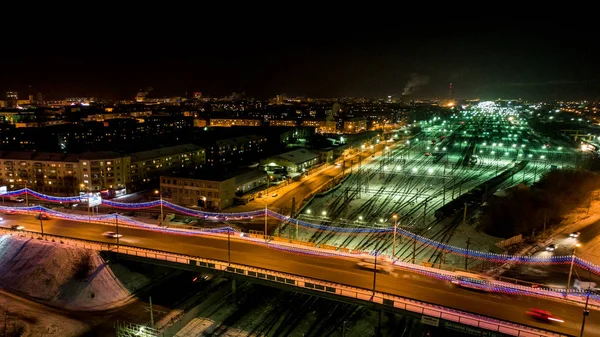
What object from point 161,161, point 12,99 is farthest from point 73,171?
point 12,99

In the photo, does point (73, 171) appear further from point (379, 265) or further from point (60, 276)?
point (379, 265)

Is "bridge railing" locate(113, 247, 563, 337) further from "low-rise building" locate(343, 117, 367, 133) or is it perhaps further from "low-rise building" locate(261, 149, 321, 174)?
"low-rise building" locate(343, 117, 367, 133)

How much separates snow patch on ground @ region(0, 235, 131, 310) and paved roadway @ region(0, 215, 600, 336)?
1462 mm

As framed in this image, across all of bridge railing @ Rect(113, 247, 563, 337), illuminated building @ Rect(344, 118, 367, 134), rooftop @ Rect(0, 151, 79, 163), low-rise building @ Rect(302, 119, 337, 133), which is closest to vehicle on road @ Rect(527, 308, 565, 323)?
bridge railing @ Rect(113, 247, 563, 337)

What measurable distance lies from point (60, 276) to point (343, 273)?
16.7 m

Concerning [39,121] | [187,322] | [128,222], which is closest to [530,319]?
[187,322]

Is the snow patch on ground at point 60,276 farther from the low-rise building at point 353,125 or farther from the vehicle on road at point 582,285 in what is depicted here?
the low-rise building at point 353,125

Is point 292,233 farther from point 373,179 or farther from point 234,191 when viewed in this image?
point 373,179

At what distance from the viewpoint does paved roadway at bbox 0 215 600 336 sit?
16344 millimetres

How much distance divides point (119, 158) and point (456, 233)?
1333 inches

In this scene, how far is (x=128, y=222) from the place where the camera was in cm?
2791

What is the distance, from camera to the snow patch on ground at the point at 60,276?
22047mm

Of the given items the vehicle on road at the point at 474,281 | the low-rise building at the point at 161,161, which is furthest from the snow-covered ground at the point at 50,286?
the low-rise building at the point at 161,161

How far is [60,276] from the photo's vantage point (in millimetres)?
23141
